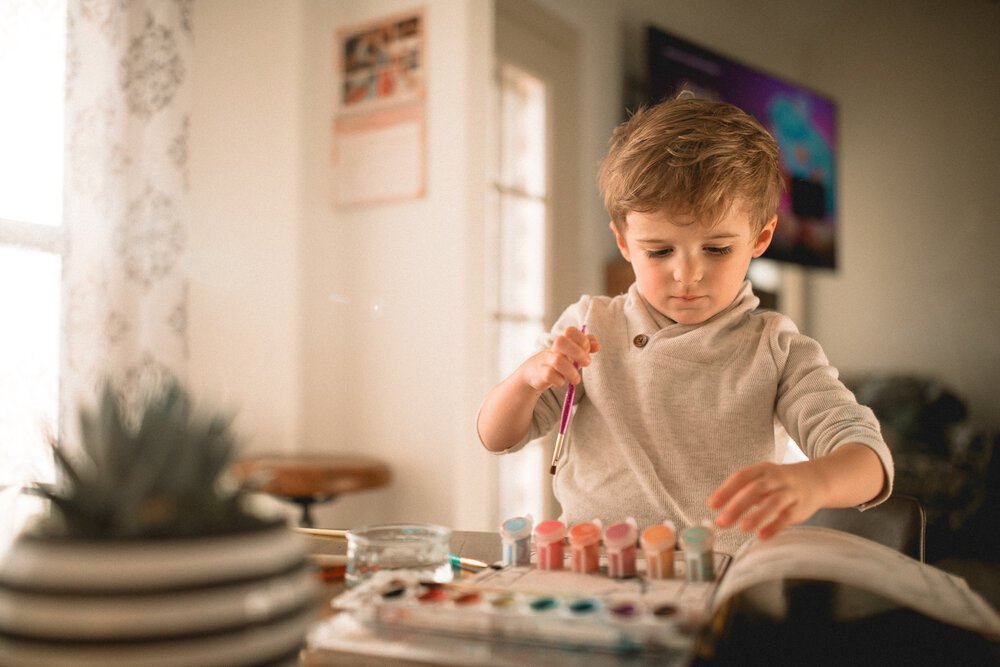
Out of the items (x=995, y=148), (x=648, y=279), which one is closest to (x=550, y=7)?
(x=648, y=279)

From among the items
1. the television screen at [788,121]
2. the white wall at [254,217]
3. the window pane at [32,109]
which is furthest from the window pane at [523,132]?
the window pane at [32,109]

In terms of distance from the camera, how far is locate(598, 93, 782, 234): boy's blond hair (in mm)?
952

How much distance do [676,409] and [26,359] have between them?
5.79 feet

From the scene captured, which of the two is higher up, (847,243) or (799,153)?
(799,153)

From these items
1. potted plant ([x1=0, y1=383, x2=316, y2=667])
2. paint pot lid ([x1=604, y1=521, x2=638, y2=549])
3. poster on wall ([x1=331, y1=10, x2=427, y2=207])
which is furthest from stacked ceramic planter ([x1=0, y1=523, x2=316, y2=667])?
poster on wall ([x1=331, y1=10, x2=427, y2=207])

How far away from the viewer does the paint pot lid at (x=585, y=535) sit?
1.85ft

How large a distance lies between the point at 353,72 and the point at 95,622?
2.47 metres

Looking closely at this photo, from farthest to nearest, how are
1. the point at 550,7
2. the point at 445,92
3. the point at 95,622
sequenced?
the point at 550,7 < the point at 445,92 < the point at 95,622

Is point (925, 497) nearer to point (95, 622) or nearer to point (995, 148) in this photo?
point (995, 148)

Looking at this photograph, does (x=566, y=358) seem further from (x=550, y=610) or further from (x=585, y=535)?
(x=550, y=610)

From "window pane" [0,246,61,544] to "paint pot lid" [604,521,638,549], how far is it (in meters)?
1.83

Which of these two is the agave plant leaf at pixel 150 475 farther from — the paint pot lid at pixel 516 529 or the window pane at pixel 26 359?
the window pane at pixel 26 359

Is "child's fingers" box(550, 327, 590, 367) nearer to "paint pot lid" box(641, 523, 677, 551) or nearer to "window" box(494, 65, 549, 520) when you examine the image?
"paint pot lid" box(641, 523, 677, 551)

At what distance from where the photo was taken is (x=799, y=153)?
3910mm
